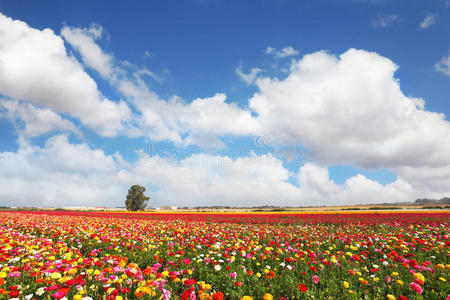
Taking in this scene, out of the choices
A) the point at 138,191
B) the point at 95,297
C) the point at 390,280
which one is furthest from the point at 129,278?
the point at 138,191

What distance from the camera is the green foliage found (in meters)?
52.2

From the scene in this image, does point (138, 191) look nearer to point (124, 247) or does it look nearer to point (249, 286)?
point (124, 247)

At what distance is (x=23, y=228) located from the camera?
10891 mm

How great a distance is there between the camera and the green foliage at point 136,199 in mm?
52156

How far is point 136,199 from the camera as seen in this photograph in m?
52.5

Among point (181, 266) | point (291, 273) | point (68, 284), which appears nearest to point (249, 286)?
point (291, 273)

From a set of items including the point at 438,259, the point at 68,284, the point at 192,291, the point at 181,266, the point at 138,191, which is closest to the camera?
the point at 192,291

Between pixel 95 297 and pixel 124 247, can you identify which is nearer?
pixel 95 297

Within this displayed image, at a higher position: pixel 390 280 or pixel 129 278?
pixel 129 278

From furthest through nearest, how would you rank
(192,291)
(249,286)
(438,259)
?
(438,259) < (249,286) < (192,291)

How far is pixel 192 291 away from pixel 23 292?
113 inches

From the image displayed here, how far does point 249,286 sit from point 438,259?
18.3 ft

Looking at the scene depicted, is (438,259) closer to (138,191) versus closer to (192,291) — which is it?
(192,291)

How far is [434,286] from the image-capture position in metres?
4.18
